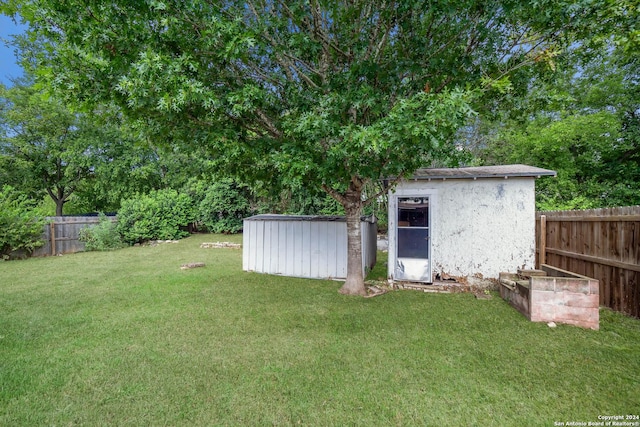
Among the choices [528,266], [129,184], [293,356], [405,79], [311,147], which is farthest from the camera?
[129,184]

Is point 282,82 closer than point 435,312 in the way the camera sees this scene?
No

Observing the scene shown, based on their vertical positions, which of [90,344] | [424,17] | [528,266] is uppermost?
[424,17]

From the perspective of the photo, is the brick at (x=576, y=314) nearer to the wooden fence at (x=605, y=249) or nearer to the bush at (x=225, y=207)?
the wooden fence at (x=605, y=249)

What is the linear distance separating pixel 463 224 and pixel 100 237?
12.2 metres

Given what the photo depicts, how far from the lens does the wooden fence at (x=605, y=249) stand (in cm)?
378

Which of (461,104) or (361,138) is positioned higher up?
(461,104)

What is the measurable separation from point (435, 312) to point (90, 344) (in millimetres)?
4330

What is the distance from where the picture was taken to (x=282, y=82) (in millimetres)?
4754

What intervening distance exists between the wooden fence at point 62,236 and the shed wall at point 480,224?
1143cm

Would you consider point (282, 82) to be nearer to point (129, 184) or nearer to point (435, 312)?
point (435, 312)

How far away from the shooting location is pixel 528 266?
17.4 ft

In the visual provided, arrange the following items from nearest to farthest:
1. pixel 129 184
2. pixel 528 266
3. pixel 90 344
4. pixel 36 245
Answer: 1. pixel 90 344
2. pixel 528 266
3. pixel 36 245
4. pixel 129 184

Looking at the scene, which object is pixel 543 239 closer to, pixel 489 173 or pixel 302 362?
pixel 489 173

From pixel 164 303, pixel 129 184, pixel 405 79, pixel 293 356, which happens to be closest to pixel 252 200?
pixel 129 184
